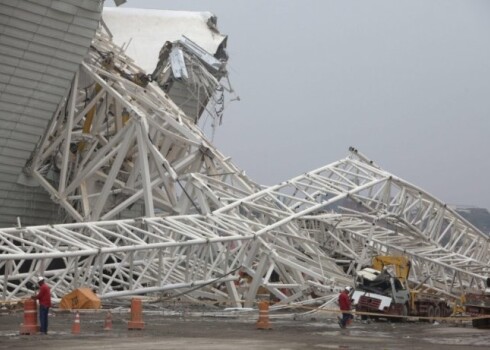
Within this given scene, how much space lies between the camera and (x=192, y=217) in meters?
44.6

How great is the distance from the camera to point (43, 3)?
46.5 meters

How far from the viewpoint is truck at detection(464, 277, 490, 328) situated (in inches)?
1531

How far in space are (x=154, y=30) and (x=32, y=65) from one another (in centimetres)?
2431

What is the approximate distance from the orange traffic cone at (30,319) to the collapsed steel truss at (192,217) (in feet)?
27.5

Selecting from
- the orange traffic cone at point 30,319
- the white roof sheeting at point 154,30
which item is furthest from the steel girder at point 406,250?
the orange traffic cone at point 30,319

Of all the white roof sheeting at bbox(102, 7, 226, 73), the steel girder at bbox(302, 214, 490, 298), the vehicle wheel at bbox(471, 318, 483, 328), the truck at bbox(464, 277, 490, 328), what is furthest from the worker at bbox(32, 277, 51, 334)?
the white roof sheeting at bbox(102, 7, 226, 73)

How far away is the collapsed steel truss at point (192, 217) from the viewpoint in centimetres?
4206

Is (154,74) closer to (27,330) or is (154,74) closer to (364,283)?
(364,283)

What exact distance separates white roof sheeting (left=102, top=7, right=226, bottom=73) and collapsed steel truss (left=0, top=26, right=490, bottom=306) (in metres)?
9.74

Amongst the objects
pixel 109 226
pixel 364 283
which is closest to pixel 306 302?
pixel 364 283

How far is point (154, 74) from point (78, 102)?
9866 millimetres

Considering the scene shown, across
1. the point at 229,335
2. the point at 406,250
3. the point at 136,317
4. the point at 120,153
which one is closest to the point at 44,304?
the point at 136,317

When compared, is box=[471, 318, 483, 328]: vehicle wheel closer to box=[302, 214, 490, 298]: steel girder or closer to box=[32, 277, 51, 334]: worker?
box=[302, 214, 490, 298]: steel girder

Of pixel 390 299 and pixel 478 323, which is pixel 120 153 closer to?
pixel 390 299
